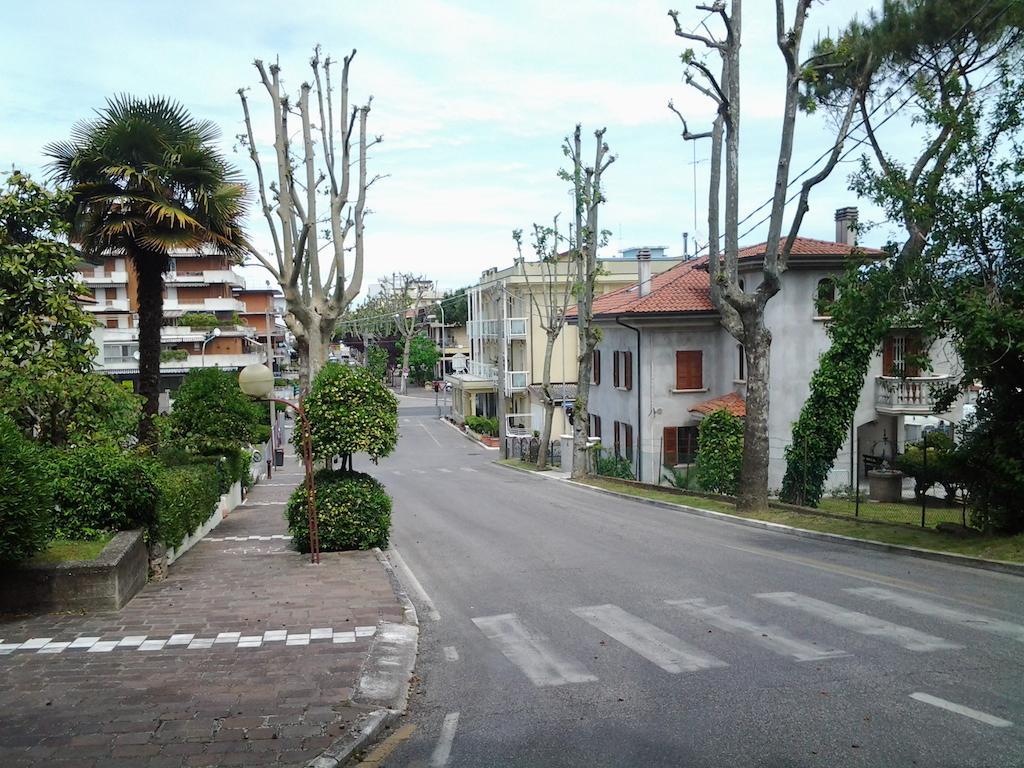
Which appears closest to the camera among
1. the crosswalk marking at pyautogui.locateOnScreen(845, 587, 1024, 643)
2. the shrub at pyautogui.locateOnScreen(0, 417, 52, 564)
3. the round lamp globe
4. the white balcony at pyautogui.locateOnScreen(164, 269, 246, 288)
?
the crosswalk marking at pyautogui.locateOnScreen(845, 587, 1024, 643)

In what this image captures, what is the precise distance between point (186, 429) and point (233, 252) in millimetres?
5666

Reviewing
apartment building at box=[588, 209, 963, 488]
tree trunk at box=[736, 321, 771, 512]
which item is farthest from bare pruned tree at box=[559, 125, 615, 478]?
tree trunk at box=[736, 321, 771, 512]

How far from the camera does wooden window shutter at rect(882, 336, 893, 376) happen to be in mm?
32906

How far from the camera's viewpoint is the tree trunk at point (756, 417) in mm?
21375

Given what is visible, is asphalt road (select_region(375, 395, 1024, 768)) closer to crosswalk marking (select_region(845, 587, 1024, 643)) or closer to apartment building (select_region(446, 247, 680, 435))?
crosswalk marking (select_region(845, 587, 1024, 643))

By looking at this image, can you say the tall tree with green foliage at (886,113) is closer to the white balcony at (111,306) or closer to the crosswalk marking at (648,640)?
the crosswalk marking at (648,640)

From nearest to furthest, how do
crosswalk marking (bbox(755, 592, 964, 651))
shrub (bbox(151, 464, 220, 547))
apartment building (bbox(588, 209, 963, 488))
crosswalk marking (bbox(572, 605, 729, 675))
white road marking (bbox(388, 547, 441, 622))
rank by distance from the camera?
1. crosswalk marking (bbox(572, 605, 729, 675))
2. crosswalk marking (bbox(755, 592, 964, 651))
3. white road marking (bbox(388, 547, 441, 622))
4. shrub (bbox(151, 464, 220, 547))
5. apartment building (bbox(588, 209, 963, 488))

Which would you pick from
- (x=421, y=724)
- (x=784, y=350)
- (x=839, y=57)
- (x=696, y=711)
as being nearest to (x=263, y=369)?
(x=421, y=724)

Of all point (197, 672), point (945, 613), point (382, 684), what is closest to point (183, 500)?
point (197, 672)

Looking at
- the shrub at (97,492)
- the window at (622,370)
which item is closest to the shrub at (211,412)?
the shrub at (97,492)

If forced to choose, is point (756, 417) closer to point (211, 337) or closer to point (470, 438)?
point (211, 337)

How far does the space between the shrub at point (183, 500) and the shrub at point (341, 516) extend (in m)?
1.76

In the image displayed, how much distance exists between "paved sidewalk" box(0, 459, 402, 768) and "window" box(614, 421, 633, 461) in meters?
26.0

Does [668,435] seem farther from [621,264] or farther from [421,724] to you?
[421,724]
